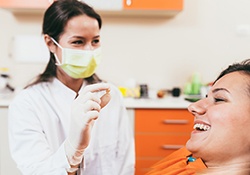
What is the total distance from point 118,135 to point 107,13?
1557 millimetres

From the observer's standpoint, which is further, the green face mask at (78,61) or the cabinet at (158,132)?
the cabinet at (158,132)

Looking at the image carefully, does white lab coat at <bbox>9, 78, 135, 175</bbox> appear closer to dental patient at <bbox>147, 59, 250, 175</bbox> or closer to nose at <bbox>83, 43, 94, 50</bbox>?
nose at <bbox>83, 43, 94, 50</bbox>

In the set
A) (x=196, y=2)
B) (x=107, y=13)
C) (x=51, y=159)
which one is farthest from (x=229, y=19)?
(x=51, y=159)

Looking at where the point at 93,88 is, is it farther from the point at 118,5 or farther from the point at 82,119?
the point at 118,5

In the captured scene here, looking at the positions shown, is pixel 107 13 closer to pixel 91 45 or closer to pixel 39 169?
pixel 91 45

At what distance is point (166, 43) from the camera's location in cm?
305

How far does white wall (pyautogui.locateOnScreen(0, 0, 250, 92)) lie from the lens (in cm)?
301

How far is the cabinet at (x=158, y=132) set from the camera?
8.39 feet

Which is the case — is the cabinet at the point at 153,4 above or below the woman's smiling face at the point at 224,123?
above

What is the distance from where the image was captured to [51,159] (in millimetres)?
1221

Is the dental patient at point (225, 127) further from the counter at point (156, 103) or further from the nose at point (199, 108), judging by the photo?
the counter at point (156, 103)

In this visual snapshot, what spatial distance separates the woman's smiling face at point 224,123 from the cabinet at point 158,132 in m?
1.37

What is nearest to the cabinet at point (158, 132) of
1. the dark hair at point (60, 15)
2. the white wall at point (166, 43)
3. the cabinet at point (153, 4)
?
the white wall at point (166, 43)

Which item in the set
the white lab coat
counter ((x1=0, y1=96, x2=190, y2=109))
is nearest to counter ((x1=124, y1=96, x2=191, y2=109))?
counter ((x1=0, y1=96, x2=190, y2=109))
